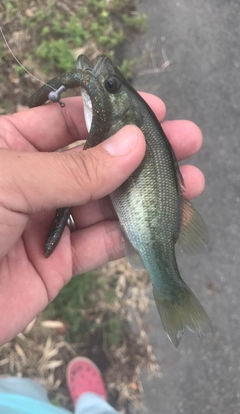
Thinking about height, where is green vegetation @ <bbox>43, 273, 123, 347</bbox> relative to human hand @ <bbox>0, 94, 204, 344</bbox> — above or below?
below

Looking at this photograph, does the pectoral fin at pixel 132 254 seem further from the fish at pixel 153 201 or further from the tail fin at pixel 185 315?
the tail fin at pixel 185 315

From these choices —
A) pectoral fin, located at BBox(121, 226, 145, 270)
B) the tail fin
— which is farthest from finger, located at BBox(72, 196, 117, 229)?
the tail fin

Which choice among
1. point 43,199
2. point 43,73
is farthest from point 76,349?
point 43,73

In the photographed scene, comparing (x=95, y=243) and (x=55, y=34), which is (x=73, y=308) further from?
(x=55, y=34)

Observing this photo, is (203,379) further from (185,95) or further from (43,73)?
(43,73)

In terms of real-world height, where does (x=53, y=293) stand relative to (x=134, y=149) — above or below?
below

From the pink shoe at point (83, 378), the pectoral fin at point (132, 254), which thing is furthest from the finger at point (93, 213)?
the pink shoe at point (83, 378)

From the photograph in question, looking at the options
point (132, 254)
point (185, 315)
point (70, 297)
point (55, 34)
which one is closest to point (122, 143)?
point (132, 254)

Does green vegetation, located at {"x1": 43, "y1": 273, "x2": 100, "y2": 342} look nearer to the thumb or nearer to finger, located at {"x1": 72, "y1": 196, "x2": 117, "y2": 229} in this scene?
finger, located at {"x1": 72, "y1": 196, "x2": 117, "y2": 229}
